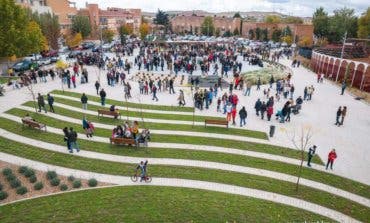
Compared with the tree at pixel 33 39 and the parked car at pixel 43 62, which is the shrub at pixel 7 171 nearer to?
the tree at pixel 33 39

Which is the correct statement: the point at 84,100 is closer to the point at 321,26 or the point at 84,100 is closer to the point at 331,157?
the point at 331,157

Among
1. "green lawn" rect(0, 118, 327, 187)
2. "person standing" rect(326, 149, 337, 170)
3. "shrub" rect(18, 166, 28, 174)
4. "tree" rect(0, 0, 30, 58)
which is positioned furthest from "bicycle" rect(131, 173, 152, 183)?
"tree" rect(0, 0, 30, 58)

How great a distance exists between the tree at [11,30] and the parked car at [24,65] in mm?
2112

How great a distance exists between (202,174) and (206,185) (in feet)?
2.91

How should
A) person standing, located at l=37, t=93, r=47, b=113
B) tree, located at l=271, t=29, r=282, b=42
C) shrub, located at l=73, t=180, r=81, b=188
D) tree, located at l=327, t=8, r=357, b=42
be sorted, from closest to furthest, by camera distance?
shrub, located at l=73, t=180, r=81, b=188 → person standing, located at l=37, t=93, r=47, b=113 → tree, located at l=327, t=8, r=357, b=42 → tree, located at l=271, t=29, r=282, b=42

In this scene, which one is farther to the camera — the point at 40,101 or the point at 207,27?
the point at 207,27

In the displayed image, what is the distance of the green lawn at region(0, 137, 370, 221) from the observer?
12.4m

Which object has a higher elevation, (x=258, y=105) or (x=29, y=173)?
(x=258, y=105)

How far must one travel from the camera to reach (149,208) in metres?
11.5

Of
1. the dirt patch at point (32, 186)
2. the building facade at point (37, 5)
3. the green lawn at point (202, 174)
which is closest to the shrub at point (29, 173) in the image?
the dirt patch at point (32, 186)

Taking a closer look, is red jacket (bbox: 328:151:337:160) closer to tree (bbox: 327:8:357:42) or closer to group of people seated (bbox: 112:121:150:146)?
group of people seated (bbox: 112:121:150:146)

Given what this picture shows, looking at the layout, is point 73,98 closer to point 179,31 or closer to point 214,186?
point 214,186

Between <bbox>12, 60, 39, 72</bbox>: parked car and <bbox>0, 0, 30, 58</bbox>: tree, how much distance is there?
83.2 inches

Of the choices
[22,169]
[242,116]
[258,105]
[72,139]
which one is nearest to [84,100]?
[72,139]
